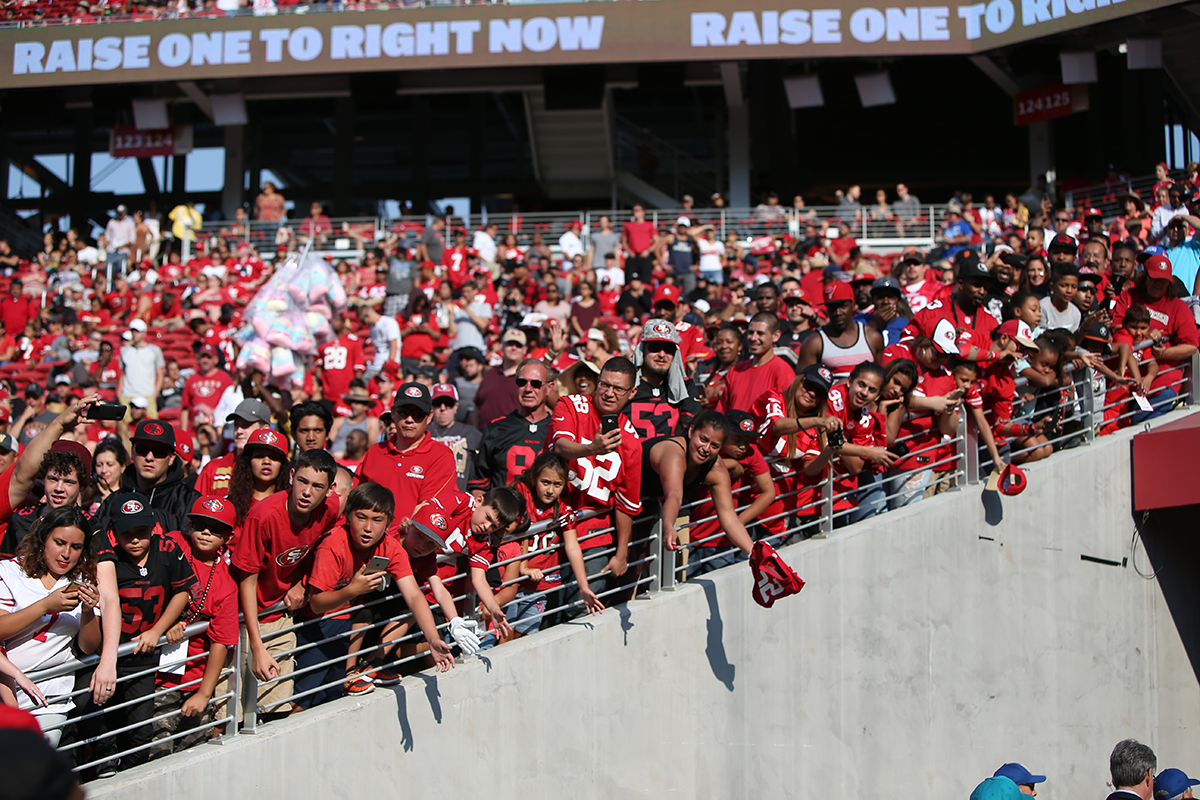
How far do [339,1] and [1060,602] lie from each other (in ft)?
58.0

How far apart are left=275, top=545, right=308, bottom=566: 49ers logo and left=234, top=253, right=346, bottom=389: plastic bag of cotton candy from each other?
6504 mm

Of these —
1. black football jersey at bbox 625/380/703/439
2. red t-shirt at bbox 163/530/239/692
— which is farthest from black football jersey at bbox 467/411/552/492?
red t-shirt at bbox 163/530/239/692

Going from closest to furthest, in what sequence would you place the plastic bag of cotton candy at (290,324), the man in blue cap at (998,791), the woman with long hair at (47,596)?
the woman with long hair at (47,596)
the man in blue cap at (998,791)
the plastic bag of cotton candy at (290,324)

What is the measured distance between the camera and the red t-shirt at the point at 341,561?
5.51 meters

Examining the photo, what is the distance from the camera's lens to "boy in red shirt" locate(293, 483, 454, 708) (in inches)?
215

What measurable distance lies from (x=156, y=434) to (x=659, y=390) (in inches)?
115

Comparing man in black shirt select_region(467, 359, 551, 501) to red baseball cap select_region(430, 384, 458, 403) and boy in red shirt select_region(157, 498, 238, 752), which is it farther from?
boy in red shirt select_region(157, 498, 238, 752)

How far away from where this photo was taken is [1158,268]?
9648mm

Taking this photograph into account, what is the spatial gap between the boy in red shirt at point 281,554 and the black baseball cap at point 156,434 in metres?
1.26

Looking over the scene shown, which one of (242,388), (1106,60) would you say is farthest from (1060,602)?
(1106,60)

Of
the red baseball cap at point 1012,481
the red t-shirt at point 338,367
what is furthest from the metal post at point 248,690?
the red t-shirt at point 338,367

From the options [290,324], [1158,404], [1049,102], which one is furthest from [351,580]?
[1049,102]

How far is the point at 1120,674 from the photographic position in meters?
9.49

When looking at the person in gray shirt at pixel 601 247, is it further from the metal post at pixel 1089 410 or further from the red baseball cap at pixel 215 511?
the red baseball cap at pixel 215 511
